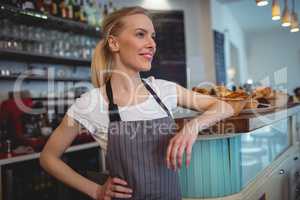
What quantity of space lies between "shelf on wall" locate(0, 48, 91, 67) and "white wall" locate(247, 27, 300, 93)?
24.5 ft

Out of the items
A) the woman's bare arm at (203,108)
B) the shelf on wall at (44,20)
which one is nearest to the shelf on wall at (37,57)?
the shelf on wall at (44,20)

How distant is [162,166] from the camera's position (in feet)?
3.14

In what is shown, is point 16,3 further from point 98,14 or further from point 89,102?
point 89,102

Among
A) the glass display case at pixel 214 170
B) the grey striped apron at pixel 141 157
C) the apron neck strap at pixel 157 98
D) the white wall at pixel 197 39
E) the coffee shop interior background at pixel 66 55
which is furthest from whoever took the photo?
the white wall at pixel 197 39

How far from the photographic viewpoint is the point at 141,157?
94cm

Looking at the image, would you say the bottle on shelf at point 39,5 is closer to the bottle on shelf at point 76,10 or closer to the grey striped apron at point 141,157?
the bottle on shelf at point 76,10

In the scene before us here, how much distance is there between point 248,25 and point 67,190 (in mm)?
8017

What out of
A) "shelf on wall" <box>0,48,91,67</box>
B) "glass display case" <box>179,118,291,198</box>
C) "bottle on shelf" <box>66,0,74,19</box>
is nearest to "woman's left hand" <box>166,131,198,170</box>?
"glass display case" <box>179,118,291,198</box>

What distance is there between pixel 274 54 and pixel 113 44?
32.9ft

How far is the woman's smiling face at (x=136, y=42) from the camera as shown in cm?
102

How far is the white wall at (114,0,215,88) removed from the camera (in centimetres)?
497

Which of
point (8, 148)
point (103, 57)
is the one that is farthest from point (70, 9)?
point (103, 57)

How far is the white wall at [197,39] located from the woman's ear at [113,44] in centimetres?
379

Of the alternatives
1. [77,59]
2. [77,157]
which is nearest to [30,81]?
[77,59]
